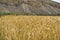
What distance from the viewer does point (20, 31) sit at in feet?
16.2

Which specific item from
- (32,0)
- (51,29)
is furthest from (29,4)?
(51,29)

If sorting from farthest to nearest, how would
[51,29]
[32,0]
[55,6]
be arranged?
[32,0] → [55,6] → [51,29]

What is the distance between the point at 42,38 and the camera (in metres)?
4.61

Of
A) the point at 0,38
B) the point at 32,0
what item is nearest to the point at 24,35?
the point at 0,38

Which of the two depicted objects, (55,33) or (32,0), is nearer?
(55,33)

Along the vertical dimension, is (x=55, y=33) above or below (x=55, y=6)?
above

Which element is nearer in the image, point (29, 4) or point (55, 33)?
point (55, 33)

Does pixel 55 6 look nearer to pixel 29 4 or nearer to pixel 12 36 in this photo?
pixel 29 4

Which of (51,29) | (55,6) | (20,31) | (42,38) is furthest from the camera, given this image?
(55,6)

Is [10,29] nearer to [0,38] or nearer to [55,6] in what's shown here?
[0,38]

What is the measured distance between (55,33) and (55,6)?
12266 cm

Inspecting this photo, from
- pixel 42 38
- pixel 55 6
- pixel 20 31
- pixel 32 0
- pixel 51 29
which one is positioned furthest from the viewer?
pixel 32 0

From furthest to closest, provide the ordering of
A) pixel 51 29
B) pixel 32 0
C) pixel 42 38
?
1. pixel 32 0
2. pixel 51 29
3. pixel 42 38

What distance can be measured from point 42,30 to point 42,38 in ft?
1.70
